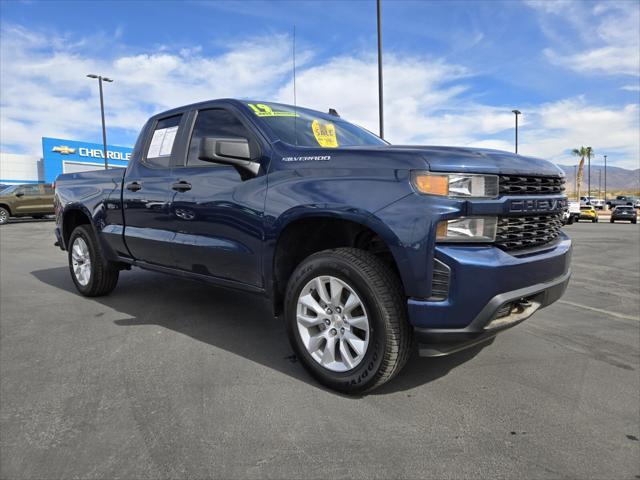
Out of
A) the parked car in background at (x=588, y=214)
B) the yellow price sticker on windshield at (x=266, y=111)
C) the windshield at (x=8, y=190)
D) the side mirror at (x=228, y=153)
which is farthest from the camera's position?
the parked car in background at (x=588, y=214)

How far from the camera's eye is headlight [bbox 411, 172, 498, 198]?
236cm

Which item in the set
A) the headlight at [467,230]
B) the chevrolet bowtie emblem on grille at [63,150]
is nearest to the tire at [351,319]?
the headlight at [467,230]

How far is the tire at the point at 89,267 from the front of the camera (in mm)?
4906

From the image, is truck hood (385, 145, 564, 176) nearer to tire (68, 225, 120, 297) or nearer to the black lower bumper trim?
the black lower bumper trim

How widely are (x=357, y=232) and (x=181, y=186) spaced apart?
157cm

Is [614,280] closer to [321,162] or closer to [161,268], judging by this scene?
[321,162]

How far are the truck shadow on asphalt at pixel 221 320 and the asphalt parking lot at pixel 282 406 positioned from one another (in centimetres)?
2

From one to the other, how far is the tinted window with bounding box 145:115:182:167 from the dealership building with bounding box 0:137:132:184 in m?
39.8

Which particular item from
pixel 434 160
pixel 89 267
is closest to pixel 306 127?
pixel 434 160

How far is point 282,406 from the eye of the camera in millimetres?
2551

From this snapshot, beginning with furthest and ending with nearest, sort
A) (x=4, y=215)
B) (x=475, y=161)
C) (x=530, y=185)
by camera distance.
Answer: (x=4, y=215) → (x=530, y=185) → (x=475, y=161)

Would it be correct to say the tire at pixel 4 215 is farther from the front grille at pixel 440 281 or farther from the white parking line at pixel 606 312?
the front grille at pixel 440 281

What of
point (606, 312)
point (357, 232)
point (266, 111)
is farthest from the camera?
point (606, 312)

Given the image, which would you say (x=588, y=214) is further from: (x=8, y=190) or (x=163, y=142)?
(x=163, y=142)
